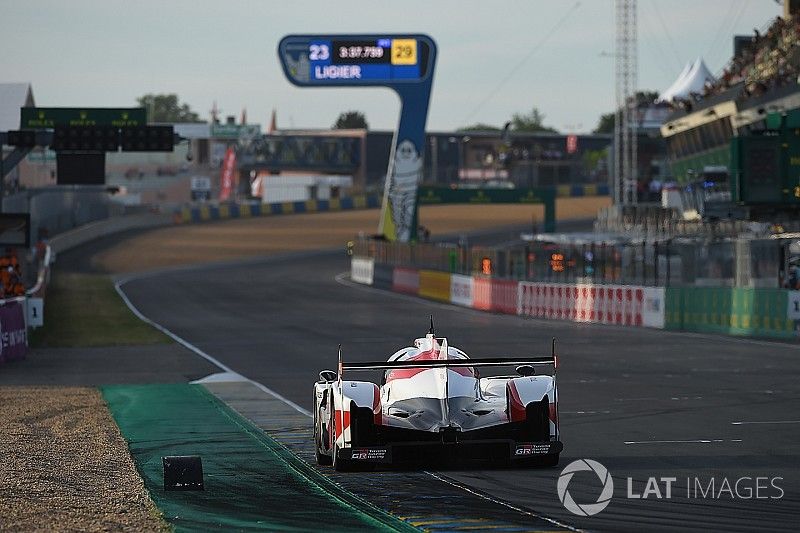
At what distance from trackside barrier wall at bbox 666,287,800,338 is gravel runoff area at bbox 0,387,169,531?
1975 cm

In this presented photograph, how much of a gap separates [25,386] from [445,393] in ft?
48.0

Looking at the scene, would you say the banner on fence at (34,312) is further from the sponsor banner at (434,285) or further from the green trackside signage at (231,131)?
the green trackside signage at (231,131)

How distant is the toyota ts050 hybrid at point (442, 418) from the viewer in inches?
572

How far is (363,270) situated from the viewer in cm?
7450

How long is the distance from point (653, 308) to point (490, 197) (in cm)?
4560

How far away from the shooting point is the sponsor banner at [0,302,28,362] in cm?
3312

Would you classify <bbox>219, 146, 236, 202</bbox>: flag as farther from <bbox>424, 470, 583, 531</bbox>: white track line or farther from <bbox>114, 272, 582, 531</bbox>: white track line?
<bbox>424, 470, 583, 531</bbox>: white track line

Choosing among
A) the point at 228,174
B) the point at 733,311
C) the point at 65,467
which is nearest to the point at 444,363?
the point at 65,467

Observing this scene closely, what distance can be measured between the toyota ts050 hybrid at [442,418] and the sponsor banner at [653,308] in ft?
92.2

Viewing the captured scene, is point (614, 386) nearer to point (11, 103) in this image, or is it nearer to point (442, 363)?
point (442, 363)

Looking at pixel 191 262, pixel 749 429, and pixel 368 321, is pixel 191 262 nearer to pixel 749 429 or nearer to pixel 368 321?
pixel 368 321

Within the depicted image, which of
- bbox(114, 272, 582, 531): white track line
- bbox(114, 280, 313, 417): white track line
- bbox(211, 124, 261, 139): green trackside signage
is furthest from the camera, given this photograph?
bbox(211, 124, 261, 139): green trackside signage

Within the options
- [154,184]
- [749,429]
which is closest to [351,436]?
[749,429]

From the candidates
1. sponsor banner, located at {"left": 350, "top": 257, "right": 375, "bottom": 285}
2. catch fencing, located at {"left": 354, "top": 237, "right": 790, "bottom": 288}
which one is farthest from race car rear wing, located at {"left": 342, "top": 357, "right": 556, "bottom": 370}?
sponsor banner, located at {"left": 350, "top": 257, "right": 375, "bottom": 285}
